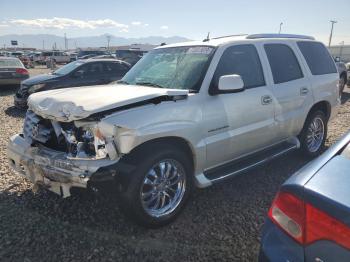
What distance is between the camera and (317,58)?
208 inches

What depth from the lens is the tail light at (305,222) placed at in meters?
1.40

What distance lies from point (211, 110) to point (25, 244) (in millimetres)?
2285

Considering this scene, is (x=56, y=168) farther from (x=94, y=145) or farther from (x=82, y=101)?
(x=82, y=101)

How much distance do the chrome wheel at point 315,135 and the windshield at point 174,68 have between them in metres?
2.42

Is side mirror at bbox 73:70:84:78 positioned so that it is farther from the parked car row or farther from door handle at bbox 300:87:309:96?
door handle at bbox 300:87:309:96

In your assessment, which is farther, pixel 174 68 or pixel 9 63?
pixel 9 63

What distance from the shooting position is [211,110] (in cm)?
354

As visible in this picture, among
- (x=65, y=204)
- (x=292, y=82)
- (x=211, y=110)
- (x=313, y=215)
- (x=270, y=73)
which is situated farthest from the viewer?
(x=292, y=82)

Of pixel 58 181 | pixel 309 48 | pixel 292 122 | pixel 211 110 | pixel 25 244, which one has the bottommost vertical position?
pixel 25 244

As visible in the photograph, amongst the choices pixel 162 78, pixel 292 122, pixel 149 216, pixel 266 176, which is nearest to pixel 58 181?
pixel 149 216

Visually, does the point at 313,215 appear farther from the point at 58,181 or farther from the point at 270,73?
the point at 270,73

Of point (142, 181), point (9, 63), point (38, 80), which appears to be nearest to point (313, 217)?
point (142, 181)

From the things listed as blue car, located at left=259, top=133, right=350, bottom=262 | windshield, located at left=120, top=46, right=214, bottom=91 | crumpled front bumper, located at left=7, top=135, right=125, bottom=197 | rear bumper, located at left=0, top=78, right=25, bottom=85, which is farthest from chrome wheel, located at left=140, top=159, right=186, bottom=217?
rear bumper, located at left=0, top=78, right=25, bottom=85

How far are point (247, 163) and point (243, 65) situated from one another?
1223 mm
